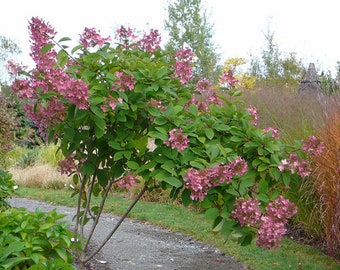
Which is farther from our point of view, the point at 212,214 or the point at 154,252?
the point at 154,252

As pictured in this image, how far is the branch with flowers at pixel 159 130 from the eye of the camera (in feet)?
7.39

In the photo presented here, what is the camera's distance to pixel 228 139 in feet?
8.57

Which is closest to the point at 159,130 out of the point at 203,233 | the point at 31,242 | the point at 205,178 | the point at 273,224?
the point at 205,178

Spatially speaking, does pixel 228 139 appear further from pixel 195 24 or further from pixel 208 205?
pixel 195 24

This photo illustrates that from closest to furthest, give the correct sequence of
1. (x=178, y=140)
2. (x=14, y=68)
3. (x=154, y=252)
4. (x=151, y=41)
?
(x=178, y=140), (x=14, y=68), (x=151, y=41), (x=154, y=252)

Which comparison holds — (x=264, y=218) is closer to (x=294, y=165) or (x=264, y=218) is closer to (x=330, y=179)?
(x=294, y=165)

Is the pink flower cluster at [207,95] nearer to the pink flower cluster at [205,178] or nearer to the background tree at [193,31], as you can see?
the pink flower cluster at [205,178]

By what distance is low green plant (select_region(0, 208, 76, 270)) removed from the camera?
218 cm

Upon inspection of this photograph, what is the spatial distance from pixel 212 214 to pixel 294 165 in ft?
1.58

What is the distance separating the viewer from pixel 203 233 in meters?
5.82

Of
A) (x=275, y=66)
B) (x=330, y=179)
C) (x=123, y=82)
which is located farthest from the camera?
(x=275, y=66)

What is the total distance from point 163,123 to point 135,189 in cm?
608

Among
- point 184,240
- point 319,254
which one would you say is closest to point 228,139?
point 319,254

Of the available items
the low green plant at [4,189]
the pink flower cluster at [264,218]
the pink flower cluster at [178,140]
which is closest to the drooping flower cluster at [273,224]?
the pink flower cluster at [264,218]
